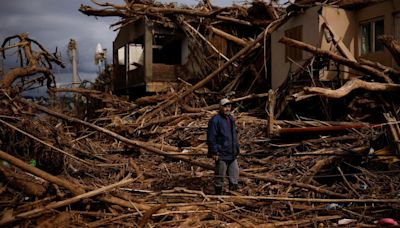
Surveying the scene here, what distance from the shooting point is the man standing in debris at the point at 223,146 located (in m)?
6.78

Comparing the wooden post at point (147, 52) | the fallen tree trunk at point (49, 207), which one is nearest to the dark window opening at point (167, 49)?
the wooden post at point (147, 52)

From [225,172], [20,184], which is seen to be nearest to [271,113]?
[225,172]

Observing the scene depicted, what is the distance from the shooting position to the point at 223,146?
6.88 meters

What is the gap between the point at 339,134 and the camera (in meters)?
9.48

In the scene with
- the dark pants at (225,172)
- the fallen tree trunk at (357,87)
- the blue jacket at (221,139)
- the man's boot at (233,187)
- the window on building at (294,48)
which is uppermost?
the window on building at (294,48)

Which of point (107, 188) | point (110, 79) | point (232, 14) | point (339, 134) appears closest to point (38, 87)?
point (107, 188)

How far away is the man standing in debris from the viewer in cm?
678

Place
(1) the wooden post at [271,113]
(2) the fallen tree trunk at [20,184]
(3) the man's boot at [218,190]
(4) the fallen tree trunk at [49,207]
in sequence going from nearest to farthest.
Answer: (4) the fallen tree trunk at [49,207]
(2) the fallen tree trunk at [20,184]
(3) the man's boot at [218,190]
(1) the wooden post at [271,113]

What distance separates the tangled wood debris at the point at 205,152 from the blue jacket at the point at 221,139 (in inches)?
27.8

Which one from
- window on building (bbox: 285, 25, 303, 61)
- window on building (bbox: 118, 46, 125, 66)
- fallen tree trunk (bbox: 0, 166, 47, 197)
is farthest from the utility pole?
fallen tree trunk (bbox: 0, 166, 47, 197)

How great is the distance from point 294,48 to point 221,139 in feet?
24.4

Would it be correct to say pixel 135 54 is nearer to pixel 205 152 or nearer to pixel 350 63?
pixel 205 152

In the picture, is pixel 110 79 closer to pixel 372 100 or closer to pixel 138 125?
pixel 138 125

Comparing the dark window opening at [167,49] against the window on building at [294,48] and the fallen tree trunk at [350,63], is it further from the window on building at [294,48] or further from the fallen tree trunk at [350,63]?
the fallen tree trunk at [350,63]
